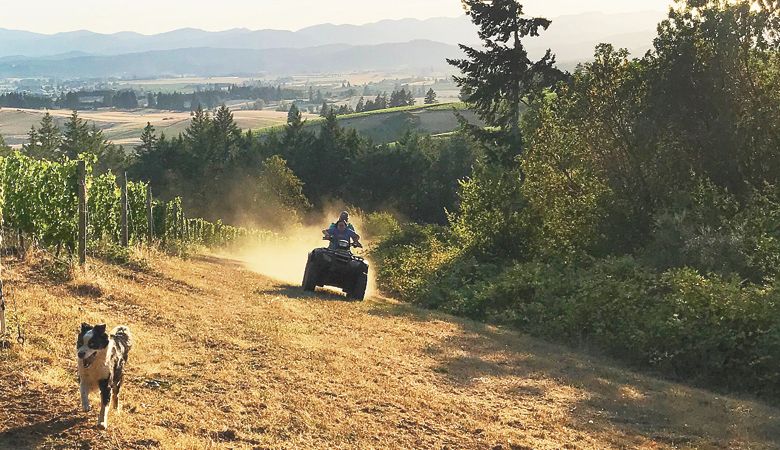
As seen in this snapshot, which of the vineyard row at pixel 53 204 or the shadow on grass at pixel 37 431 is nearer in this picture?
the shadow on grass at pixel 37 431

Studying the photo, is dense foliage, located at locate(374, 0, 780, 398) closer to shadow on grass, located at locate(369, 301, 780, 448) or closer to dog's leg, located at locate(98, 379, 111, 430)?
shadow on grass, located at locate(369, 301, 780, 448)

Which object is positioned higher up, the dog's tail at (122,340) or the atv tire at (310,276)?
the dog's tail at (122,340)

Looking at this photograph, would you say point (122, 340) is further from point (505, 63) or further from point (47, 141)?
point (47, 141)

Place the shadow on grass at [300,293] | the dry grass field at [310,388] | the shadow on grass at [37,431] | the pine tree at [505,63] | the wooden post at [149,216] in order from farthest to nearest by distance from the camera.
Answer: the pine tree at [505,63]
the wooden post at [149,216]
the shadow on grass at [300,293]
the dry grass field at [310,388]
the shadow on grass at [37,431]

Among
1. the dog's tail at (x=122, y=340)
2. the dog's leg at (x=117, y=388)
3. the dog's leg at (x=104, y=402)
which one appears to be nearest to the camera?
the dog's leg at (x=104, y=402)

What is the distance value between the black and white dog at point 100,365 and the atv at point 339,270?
11108mm

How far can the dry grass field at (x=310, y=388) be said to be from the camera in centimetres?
695

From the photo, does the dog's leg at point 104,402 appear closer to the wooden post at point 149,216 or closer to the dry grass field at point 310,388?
the dry grass field at point 310,388

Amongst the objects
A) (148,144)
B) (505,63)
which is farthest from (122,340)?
(148,144)

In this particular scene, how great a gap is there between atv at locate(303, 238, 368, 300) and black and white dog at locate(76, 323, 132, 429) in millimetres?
11108

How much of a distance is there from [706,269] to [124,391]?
14662 millimetres

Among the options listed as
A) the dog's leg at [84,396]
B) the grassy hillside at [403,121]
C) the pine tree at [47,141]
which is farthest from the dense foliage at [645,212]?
the grassy hillside at [403,121]

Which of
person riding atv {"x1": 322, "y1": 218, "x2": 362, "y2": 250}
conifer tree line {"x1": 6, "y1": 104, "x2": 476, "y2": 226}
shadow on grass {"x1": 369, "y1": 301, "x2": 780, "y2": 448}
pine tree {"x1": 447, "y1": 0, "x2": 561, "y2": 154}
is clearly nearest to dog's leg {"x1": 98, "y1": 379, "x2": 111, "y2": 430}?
shadow on grass {"x1": 369, "y1": 301, "x2": 780, "y2": 448}

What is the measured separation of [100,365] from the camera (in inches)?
243
